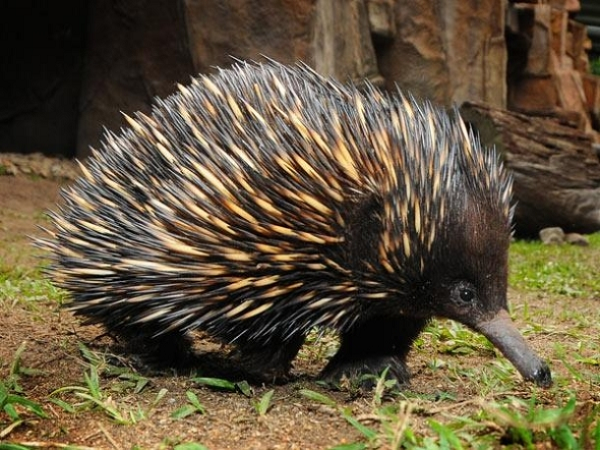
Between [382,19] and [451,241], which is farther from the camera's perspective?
[382,19]

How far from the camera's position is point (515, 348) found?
237 cm

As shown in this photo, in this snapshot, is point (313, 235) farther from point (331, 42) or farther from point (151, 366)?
point (331, 42)

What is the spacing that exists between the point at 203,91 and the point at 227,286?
0.73 metres

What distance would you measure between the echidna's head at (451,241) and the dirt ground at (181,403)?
257mm

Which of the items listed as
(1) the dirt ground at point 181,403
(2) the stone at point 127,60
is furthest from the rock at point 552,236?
(1) the dirt ground at point 181,403

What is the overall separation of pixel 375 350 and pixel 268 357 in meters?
0.37

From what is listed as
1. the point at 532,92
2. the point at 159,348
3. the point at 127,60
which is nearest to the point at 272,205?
the point at 159,348

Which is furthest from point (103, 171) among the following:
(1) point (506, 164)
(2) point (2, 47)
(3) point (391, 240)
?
(2) point (2, 47)

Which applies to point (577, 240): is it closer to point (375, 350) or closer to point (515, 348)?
point (375, 350)

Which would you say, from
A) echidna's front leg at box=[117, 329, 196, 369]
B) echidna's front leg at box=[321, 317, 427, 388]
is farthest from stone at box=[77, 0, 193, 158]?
echidna's front leg at box=[321, 317, 427, 388]

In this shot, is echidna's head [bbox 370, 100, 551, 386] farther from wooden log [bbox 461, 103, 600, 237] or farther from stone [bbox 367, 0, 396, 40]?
stone [bbox 367, 0, 396, 40]

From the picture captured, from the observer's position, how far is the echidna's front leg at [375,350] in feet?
9.01

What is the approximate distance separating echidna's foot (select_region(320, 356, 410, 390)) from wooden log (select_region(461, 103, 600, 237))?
5.03 m

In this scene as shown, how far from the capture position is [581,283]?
5.70m
